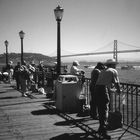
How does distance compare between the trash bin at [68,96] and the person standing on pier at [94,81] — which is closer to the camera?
the person standing on pier at [94,81]

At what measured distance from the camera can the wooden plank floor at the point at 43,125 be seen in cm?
510

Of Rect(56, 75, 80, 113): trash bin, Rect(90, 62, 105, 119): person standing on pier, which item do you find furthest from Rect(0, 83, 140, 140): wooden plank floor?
Rect(56, 75, 80, 113): trash bin

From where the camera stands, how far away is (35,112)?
24.3ft

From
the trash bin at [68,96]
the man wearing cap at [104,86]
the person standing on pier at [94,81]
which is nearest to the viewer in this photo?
the man wearing cap at [104,86]

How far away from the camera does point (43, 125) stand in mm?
5945

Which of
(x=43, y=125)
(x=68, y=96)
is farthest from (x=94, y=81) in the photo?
(x=43, y=125)

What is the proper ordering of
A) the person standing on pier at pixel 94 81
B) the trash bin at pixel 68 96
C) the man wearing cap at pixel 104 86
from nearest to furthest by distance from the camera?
the man wearing cap at pixel 104 86
the person standing on pier at pixel 94 81
the trash bin at pixel 68 96

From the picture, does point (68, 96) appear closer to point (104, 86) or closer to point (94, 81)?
point (94, 81)

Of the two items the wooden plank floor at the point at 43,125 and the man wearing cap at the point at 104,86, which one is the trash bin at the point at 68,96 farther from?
the man wearing cap at the point at 104,86

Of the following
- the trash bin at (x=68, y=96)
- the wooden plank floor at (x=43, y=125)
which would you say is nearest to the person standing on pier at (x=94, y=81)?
the wooden plank floor at (x=43, y=125)

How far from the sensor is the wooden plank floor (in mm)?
5098

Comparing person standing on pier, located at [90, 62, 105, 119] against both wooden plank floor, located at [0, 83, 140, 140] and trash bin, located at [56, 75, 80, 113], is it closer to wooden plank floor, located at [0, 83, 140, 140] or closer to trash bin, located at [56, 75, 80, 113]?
wooden plank floor, located at [0, 83, 140, 140]

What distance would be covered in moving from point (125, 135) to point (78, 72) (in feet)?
13.7

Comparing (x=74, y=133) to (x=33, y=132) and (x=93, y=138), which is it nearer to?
(x=93, y=138)
